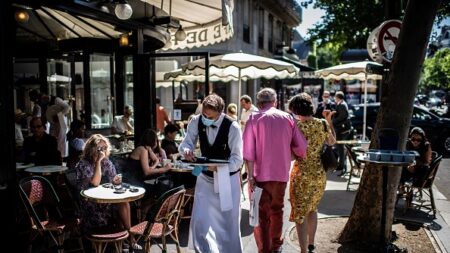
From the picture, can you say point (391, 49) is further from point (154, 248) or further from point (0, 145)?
point (0, 145)

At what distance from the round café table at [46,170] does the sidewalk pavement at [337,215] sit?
1.76 metres

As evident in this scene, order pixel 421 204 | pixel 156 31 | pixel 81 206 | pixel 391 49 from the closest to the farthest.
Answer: pixel 81 206
pixel 391 49
pixel 421 204
pixel 156 31

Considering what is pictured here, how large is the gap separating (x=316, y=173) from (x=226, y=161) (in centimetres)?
110

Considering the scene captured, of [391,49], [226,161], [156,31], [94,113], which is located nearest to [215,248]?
[226,161]

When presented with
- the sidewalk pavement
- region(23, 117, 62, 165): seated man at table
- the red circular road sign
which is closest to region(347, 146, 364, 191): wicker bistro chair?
the sidewalk pavement

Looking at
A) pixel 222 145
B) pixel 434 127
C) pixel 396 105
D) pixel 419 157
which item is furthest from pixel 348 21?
A: pixel 222 145

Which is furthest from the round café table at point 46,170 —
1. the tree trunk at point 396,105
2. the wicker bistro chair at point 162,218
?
the tree trunk at point 396,105

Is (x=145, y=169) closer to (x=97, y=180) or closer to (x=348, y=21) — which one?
(x=97, y=180)

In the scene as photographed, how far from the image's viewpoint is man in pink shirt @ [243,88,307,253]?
15.2 feet

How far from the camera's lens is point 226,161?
4.38 meters

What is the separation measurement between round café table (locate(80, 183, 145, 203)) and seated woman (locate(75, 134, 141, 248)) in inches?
4.8

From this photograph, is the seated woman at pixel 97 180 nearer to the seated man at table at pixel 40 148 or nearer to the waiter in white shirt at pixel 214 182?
the waiter in white shirt at pixel 214 182

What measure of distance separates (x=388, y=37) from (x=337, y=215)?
273cm

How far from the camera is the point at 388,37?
6.31 m
